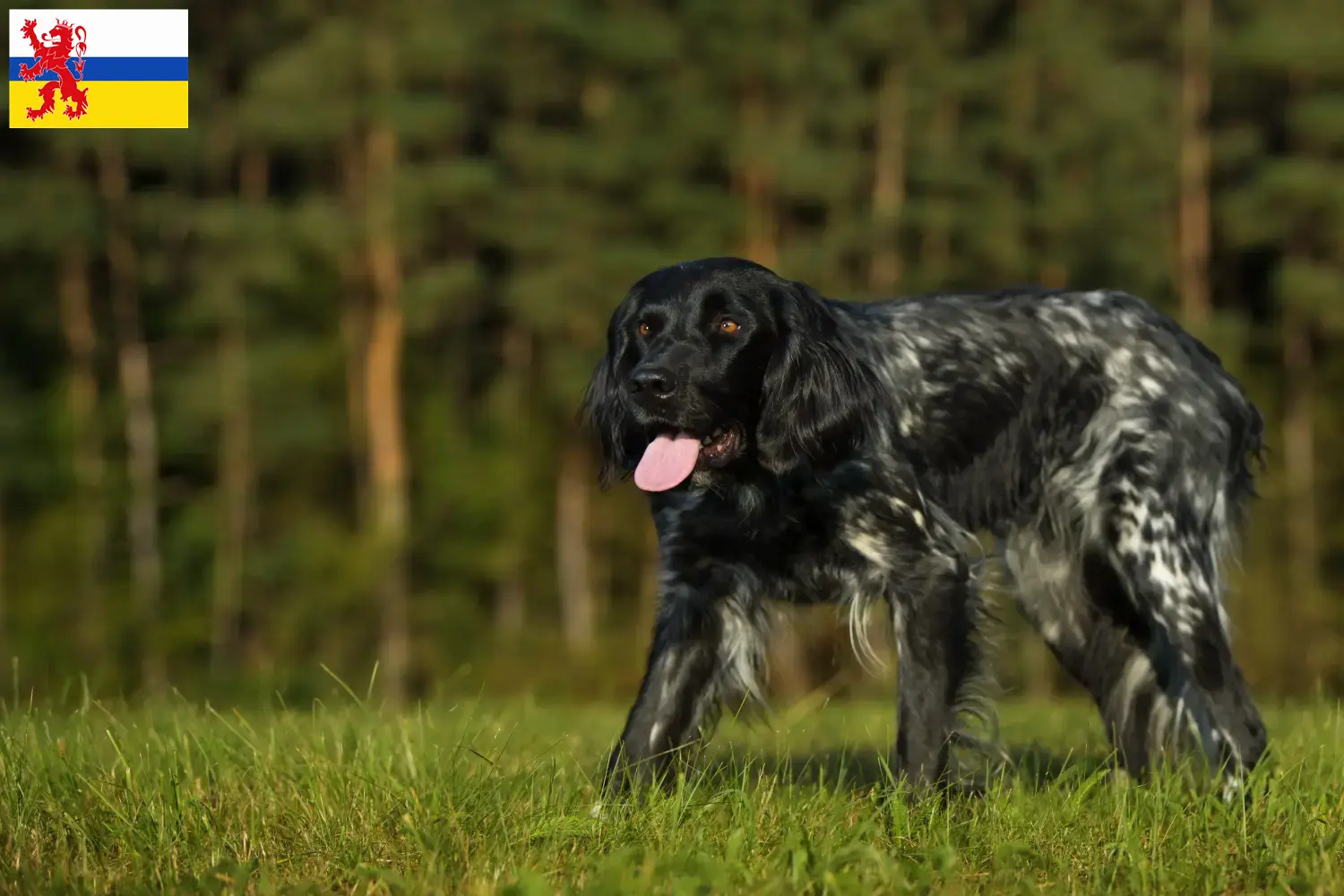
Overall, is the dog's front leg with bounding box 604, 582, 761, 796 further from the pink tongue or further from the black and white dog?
the pink tongue

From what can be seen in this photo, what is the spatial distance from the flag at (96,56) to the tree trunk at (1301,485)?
19.3m

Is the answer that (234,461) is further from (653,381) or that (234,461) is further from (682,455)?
(653,381)

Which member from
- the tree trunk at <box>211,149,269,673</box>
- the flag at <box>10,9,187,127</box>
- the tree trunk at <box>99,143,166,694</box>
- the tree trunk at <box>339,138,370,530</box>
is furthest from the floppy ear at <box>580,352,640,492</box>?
the tree trunk at <box>99,143,166,694</box>

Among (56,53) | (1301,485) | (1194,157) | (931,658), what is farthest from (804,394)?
(1194,157)

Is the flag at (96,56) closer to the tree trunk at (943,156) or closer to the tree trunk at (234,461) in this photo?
the tree trunk at (234,461)

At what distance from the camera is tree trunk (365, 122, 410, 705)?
22328mm

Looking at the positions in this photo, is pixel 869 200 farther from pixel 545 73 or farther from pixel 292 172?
pixel 292 172

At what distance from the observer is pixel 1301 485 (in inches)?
1021

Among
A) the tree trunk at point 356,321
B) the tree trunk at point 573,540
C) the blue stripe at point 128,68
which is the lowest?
the tree trunk at point 573,540

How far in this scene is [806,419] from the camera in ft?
16.9

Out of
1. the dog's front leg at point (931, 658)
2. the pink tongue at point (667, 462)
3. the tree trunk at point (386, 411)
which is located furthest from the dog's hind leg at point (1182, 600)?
the tree trunk at point (386, 411)

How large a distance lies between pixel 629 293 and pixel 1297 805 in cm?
258

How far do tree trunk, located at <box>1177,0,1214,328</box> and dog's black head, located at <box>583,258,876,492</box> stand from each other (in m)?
22.0

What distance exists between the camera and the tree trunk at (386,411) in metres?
22.3
